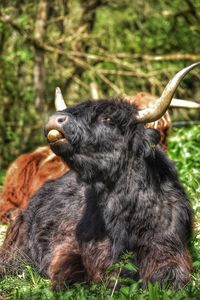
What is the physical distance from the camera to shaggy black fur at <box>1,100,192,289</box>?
19.3 ft

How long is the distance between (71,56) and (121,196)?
11355 mm

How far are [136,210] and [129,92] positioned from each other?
12.6m

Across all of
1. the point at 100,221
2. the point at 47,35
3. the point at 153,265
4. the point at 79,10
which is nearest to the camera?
the point at 153,265

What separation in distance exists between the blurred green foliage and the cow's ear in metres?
10.5

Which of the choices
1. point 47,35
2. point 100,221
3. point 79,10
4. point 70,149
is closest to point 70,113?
point 70,149

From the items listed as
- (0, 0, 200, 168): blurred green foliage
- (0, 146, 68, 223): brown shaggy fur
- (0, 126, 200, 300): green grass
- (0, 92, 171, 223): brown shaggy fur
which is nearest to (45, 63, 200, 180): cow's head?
(0, 126, 200, 300): green grass

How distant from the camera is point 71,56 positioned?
17.2m

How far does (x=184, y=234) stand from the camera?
241 inches

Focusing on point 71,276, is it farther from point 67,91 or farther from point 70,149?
point 67,91

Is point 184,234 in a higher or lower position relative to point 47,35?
lower

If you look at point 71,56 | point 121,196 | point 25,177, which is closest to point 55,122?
point 121,196

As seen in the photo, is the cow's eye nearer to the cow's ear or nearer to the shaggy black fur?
the shaggy black fur

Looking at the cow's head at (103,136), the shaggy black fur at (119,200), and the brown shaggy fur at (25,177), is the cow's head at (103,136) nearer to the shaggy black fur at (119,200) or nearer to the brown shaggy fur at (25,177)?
the shaggy black fur at (119,200)

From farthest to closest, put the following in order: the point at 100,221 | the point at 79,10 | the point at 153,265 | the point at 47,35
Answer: the point at 79,10 → the point at 47,35 → the point at 100,221 → the point at 153,265
